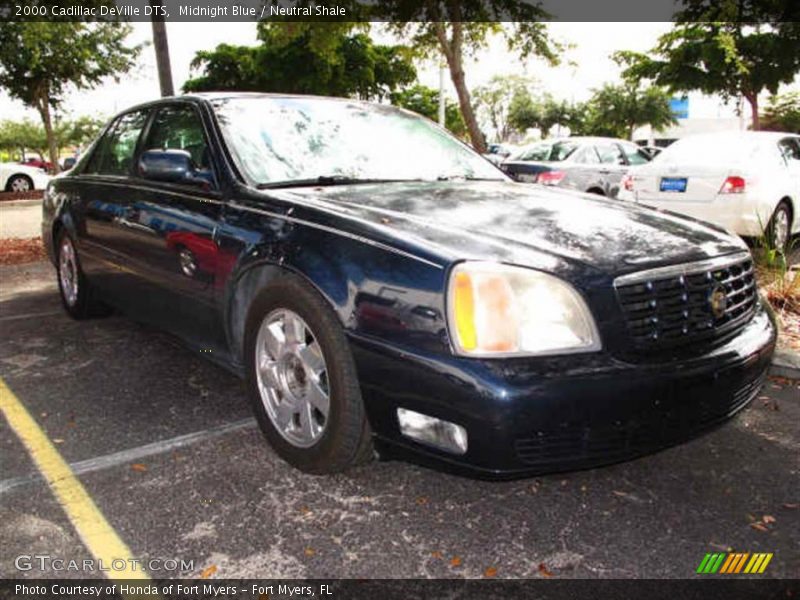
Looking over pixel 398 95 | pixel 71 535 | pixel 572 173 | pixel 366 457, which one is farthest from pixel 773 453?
pixel 398 95

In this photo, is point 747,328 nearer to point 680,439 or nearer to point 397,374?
point 680,439

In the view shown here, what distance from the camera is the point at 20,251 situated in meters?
8.77

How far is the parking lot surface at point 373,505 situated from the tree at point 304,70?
31.2 m

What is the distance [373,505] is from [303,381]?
534mm

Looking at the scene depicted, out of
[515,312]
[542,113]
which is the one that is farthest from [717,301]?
[542,113]

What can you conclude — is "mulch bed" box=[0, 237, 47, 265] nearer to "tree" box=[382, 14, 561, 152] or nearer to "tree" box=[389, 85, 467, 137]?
"tree" box=[382, 14, 561, 152]

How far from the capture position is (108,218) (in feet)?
14.0

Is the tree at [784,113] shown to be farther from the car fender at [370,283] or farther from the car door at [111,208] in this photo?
the car fender at [370,283]

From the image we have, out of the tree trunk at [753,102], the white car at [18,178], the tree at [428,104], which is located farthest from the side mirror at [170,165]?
the tree at [428,104]

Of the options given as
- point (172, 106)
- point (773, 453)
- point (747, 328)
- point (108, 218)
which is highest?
point (172, 106)

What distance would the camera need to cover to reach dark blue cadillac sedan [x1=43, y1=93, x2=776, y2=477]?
2195mm

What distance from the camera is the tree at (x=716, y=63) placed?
76.7 ft

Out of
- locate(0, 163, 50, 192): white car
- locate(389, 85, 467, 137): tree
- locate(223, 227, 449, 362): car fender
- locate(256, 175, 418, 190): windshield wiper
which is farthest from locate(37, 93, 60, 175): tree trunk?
locate(389, 85, 467, 137): tree

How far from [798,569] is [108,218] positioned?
3821 millimetres
